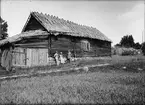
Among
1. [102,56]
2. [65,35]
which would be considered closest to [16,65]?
[65,35]

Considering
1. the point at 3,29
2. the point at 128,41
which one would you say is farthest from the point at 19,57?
the point at 128,41

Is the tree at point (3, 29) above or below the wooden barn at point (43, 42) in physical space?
above

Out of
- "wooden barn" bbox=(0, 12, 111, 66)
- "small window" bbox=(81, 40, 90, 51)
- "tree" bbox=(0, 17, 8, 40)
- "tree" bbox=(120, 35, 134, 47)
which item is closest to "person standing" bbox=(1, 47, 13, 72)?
"wooden barn" bbox=(0, 12, 111, 66)

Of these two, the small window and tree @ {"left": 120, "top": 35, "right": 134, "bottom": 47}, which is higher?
tree @ {"left": 120, "top": 35, "right": 134, "bottom": 47}

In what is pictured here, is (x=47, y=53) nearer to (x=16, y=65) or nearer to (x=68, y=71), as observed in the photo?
(x=16, y=65)

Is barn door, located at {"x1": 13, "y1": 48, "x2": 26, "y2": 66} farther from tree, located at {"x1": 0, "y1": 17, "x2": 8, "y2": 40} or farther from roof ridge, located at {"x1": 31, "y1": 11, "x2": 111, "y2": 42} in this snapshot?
tree, located at {"x1": 0, "y1": 17, "x2": 8, "y2": 40}

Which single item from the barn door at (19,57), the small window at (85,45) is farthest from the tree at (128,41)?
the barn door at (19,57)

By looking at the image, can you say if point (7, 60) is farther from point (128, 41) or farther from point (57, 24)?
point (128, 41)

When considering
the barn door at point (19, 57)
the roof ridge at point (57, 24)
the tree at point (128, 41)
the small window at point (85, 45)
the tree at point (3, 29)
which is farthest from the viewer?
the tree at point (128, 41)

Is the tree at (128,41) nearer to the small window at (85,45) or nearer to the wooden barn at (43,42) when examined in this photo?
the small window at (85,45)

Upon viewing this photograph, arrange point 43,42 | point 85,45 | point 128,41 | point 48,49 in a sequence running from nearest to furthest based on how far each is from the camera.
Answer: point 48,49, point 43,42, point 85,45, point 128,41

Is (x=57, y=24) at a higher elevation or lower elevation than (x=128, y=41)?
lower

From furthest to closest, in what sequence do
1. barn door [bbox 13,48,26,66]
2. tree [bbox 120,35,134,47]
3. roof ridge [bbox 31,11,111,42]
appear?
tree [bbox 120,35,134,47] → roof ridge [bbox 31,11,111,42] → barn door [bbox 13,48,26,66]

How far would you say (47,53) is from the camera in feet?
50.7
